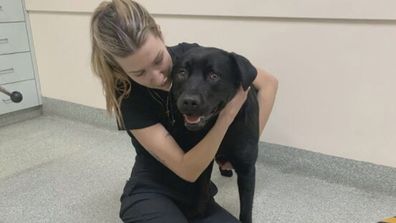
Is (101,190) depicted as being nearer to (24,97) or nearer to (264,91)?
(264,91)

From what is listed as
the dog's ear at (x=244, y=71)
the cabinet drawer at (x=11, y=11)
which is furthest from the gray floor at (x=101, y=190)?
the cabinet drawer at (x=11, y=11)

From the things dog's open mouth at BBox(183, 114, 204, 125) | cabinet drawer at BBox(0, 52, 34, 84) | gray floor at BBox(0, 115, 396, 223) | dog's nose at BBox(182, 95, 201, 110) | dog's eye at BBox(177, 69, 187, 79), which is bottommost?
gray floor at BBox(0, 115, 396, 223)

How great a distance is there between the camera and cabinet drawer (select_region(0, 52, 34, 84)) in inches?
93.9

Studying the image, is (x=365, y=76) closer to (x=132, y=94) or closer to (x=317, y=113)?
(x=317, y=113)

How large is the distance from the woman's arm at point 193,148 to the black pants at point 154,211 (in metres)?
0.11

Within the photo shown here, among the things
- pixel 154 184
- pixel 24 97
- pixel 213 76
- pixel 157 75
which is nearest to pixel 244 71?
pixel 213 76

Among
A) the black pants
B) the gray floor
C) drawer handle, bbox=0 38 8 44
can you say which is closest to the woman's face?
the black pants

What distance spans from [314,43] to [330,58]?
0.08 meters

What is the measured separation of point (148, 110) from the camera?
1.12 metres

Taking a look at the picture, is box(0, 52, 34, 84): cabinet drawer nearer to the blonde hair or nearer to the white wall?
the white wall

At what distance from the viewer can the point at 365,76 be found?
151 centimetres

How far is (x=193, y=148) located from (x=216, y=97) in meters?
0.16

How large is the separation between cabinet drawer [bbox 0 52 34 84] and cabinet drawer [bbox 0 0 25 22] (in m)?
0.21

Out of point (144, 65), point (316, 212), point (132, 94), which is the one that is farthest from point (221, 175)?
point (144, 65)
